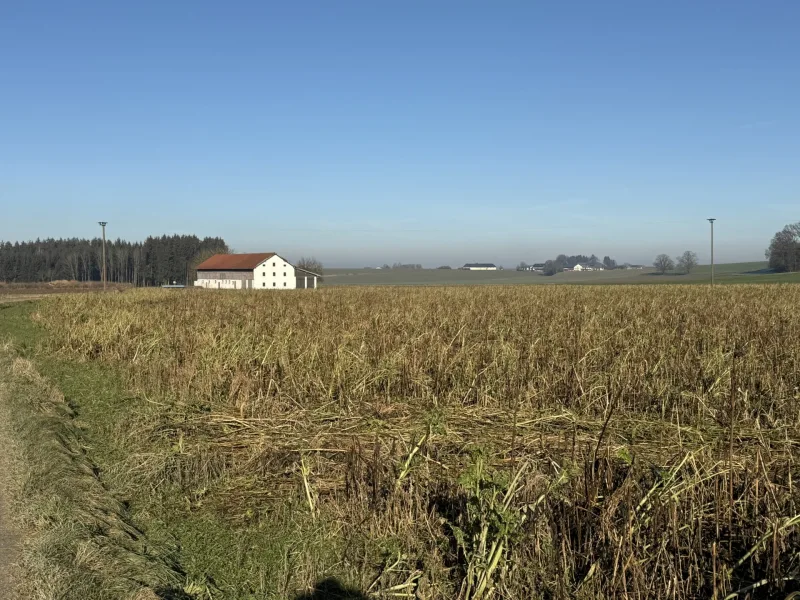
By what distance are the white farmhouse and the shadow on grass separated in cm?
8814

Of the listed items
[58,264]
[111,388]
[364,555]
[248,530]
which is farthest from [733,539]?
[58,264]

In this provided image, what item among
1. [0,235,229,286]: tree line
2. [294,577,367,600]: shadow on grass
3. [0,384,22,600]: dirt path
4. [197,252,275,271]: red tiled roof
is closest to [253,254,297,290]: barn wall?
[197,252,275,271]: red tiled roof

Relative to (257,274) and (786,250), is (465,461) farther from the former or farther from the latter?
(786,250)

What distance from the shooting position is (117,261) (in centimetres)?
14425

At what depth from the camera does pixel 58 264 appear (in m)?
144

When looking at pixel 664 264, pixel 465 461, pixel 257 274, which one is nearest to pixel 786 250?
pixel 664 264

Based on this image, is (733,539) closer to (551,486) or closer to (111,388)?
(551,486)

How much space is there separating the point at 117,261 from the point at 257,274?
67492mm

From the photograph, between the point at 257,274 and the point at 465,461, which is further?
the point at 257,274

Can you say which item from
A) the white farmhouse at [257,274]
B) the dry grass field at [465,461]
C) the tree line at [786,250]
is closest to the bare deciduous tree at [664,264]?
the tree line at [786,250]

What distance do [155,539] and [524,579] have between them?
276 centimetres

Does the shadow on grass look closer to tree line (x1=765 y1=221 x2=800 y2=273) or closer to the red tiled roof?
the red tiled roof

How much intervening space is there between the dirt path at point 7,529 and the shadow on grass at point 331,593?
5.99 ft

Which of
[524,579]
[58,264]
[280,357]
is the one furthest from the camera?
[58,264]
